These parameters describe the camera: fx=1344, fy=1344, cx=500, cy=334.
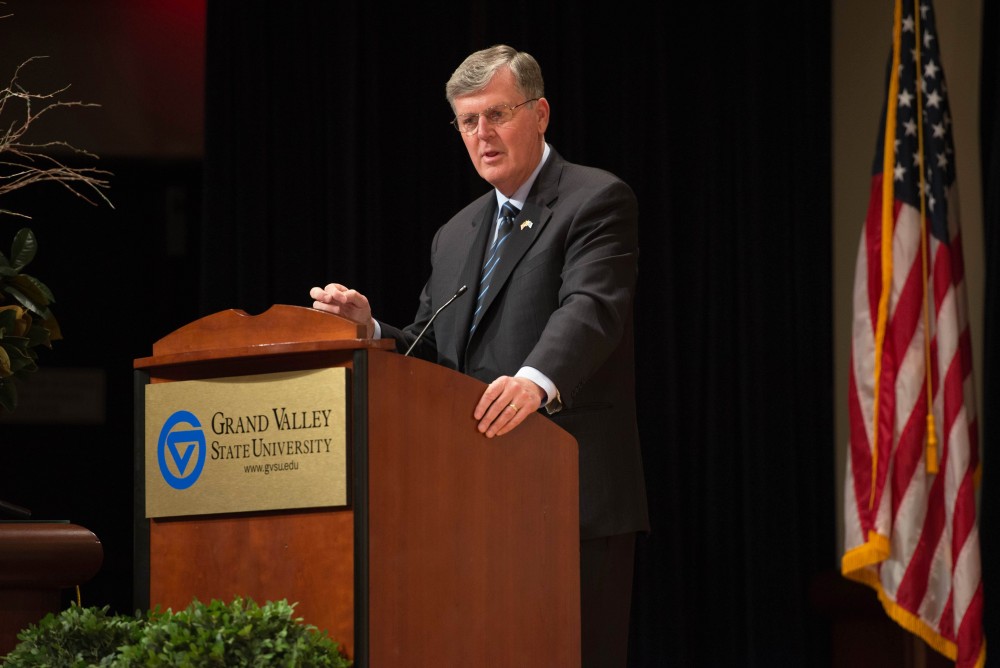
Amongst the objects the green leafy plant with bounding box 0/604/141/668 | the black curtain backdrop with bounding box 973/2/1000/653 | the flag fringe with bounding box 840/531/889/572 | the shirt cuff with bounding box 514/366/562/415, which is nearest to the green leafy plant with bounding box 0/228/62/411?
the green leafy plant with bounding box 0/604/141/668

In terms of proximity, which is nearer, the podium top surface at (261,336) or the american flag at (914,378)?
the podium top surface at (261,336)

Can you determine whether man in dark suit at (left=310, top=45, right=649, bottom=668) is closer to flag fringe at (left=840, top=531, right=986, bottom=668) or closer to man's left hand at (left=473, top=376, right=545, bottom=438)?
man's left hand at (left=473, top=376, right=545, bottom=438)

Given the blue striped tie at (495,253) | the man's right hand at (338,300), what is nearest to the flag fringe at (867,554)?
the blue striped tie at (495,253)

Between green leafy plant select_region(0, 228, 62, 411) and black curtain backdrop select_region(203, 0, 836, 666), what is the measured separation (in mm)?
1918

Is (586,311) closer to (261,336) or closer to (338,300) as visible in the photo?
(338,300)

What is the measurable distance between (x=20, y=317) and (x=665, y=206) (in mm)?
2842

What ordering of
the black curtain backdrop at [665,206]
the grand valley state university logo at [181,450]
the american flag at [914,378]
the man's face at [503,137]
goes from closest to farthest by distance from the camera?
the grand valley state university logo at [181,450]
the man's face at [503,137]
the american flag at [914,378]
the black curtain backdrop at [665,206]

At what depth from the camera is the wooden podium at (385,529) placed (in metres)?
1.82

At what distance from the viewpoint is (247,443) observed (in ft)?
6.31

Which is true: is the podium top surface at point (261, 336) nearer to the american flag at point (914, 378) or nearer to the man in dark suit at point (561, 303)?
the man in dark suit at point (561, 303)

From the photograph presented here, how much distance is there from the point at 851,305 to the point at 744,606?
1.21 meters

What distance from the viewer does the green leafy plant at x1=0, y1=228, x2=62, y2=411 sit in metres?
2.66

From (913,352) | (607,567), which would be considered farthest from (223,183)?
(607,567)

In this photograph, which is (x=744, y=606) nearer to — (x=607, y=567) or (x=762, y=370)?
(x=762, y=370)
